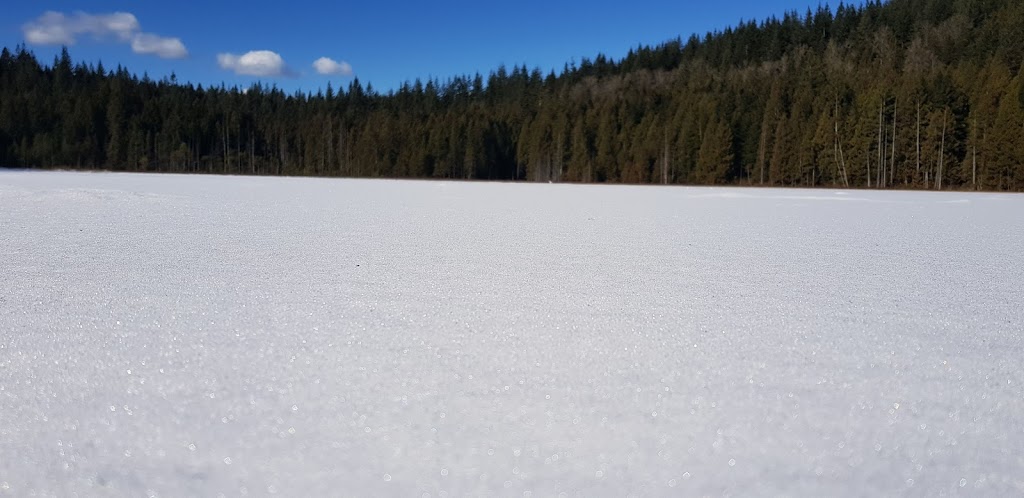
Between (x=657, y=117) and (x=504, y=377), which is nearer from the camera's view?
(x=504, y=377)

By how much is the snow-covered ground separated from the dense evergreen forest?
3800 cm

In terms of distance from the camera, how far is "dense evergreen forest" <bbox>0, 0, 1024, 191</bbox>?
38219 mm

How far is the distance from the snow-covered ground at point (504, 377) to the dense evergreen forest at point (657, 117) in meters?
38.0

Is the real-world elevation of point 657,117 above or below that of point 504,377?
above

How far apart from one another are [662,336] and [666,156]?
158 ft

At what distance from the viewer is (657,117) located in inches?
2044

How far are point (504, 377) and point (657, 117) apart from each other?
5200 centimetres

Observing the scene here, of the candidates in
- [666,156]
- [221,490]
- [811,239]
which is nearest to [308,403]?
[221,490]

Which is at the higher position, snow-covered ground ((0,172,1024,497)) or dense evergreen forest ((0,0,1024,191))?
dense evergreen forest ((0,0,1024,191))

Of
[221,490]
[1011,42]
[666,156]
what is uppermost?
[1011,42]

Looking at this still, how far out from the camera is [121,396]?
6.51 ft

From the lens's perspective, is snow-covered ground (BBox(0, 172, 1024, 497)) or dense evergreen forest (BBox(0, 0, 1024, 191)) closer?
snow-covered ground (BBox(0, 172, 1024, 497))

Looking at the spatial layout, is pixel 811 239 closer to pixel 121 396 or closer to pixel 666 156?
pixel 121 396

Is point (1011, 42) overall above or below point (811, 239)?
above
